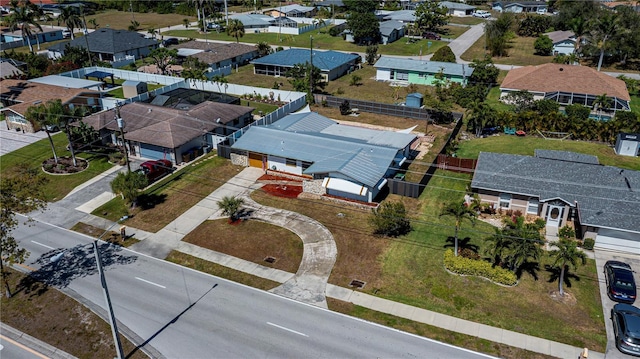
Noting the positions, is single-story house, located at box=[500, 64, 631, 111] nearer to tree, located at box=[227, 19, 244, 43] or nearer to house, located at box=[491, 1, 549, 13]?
tree, located at box=[227, 19, 244, 43]

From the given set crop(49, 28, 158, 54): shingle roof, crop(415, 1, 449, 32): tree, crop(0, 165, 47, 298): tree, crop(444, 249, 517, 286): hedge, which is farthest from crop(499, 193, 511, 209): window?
crop(415, 1, 449, 32): tree

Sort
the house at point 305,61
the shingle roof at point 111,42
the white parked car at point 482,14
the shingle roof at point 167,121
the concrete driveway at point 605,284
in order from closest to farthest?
1. the concrete driveway at point 605,284
2. the shingle roof at point 167,121
3. the house at point 305,61
4. the shingle roof at point 111,42
5. the white parked car at point 482,14

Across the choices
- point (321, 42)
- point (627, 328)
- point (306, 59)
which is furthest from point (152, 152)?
point (321, 42)

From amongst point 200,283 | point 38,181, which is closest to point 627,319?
point 200,283

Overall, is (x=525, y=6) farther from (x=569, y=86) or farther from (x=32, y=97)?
(x=32, y=97)

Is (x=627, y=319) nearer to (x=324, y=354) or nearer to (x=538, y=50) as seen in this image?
(x=324, y=354)

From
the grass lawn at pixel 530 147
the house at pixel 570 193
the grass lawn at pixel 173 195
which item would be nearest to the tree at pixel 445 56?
the grass lawn at pixel 530 147

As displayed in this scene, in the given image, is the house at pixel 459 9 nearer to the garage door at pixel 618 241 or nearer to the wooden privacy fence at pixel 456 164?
the wooden privacy fence at pixel 456 164
